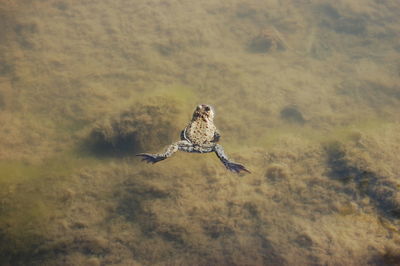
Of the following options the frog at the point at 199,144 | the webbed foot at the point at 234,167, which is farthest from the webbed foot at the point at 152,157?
the webbed foot at the point at 234,167

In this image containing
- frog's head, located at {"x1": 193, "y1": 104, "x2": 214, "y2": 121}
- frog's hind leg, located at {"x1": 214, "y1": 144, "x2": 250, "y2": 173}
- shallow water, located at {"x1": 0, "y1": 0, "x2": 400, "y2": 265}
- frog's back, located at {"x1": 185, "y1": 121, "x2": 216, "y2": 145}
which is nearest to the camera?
shallow water, located at {"x1": 0, "y1": 0, "x2": 400, "y2": 265}

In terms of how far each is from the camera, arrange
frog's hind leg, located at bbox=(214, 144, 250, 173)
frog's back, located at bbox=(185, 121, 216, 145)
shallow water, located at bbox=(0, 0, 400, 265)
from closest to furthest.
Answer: shallow water, located at bbox=(0, 0, 400, 265) → frog's hind leg, located at bbox=(214, 144, 250, 173) → frog's back, located at bbox=(185, 121, 216, 145)

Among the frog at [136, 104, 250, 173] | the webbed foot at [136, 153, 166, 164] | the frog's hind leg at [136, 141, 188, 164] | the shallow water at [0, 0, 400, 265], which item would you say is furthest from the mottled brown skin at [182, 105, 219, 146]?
the webbed foot at [136, 153, 166, 164]

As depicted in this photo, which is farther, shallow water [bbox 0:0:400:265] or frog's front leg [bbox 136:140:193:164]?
frog's front leg [bbox 136:140:193:164]

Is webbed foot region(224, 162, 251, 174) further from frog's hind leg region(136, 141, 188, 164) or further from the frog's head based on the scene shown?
the frog's head

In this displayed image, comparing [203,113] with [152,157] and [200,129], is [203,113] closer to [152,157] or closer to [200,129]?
[200,129]

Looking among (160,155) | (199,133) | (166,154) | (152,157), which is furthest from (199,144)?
(152,157)
